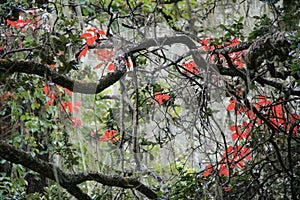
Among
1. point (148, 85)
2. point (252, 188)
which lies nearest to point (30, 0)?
point (148, 85)

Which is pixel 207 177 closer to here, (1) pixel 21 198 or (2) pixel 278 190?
(2) pixel 278 190

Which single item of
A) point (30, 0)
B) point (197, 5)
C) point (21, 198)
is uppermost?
point (197, 5)

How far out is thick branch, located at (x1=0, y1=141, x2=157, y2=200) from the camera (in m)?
1.96

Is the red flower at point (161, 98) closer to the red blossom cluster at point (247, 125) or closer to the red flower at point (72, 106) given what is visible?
the red blossom cluster at point (247, 125)

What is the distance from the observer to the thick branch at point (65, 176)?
1956 mm

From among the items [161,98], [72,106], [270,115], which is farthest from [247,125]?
[72,106]

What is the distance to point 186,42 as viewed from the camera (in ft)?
6.66

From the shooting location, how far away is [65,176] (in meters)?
2.09

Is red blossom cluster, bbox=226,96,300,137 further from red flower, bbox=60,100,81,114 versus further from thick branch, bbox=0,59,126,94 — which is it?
red flower, bbox=60,100,81,114

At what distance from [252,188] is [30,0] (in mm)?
1359

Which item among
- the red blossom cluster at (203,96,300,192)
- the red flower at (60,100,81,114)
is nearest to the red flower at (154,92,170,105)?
the red blossom cluster at (203,96,300,192)

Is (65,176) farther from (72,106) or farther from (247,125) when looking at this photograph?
(247,125)

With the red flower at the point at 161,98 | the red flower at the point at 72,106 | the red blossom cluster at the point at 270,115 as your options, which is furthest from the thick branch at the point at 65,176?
the red blossom cluster at the point at 270,115

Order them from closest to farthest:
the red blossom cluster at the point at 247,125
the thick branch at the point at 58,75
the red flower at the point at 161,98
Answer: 1. the thick branch at the point at 58,75
2. the red blossom cluster at the point at 247,125
3. the red flower at the point at 161,98
